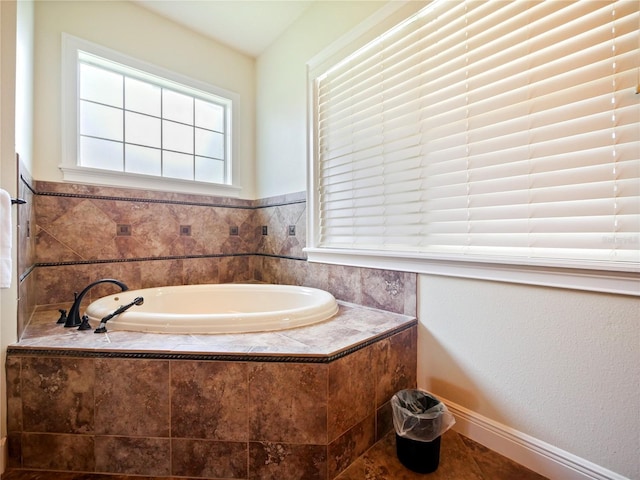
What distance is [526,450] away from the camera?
45.1 inches

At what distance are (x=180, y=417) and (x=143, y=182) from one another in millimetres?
1783

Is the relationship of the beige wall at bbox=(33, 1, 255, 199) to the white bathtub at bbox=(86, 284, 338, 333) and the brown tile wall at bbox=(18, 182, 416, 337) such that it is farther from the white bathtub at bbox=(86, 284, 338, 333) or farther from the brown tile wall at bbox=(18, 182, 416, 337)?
the white bathtub at bbox=(86, 284, 338, 333)

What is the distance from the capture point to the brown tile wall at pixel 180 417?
1.05 metres

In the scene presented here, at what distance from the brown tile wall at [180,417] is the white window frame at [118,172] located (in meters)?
1.35

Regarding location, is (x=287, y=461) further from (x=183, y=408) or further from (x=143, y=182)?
(x=143, y=182)

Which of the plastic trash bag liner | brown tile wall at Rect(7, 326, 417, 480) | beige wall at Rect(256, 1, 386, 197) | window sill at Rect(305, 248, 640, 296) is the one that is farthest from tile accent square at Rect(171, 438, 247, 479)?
beige wall at Rect(256, 1, 386, 197)

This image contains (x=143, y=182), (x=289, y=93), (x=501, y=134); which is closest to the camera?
(x=501, y=134)

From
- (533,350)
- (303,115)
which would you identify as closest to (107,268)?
(303,115)

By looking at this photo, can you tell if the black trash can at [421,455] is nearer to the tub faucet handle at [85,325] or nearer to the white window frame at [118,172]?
the tub faucet handle at [85,325]

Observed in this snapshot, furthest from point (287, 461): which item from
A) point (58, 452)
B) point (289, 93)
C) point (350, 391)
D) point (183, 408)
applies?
point (289, 93)

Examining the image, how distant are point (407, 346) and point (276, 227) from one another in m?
1.50

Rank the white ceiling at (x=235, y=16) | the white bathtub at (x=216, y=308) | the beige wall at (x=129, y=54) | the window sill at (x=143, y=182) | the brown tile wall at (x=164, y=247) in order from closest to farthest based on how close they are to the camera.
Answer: the white bathtub at (x=216, y=308) < the brown tile wall at (x=164, y=247) < the beige wall at (x=129, y=54) < the window sill at (x=143, y=182) < the white ceiling at (x=235, y=16)

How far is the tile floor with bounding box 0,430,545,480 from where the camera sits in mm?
1093

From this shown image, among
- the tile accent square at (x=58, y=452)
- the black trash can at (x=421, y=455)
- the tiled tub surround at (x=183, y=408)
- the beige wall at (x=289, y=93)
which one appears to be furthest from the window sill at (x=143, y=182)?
the black trash can at (x=421, y=455)
